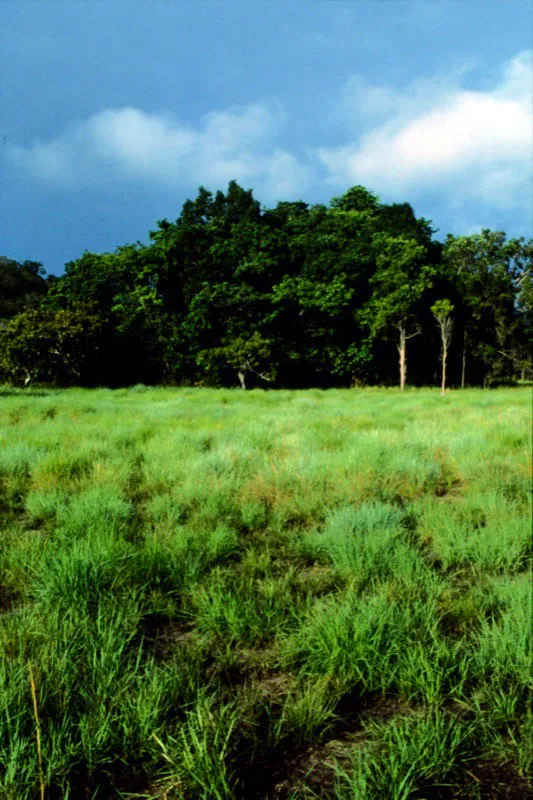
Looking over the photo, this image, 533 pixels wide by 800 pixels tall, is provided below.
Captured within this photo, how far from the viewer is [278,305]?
3384cm

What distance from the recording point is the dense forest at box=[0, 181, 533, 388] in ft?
107

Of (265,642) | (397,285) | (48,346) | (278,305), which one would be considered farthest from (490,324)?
(265,642)

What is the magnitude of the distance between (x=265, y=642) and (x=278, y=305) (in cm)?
3260

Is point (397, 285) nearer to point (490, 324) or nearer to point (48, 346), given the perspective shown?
point (490, 324)

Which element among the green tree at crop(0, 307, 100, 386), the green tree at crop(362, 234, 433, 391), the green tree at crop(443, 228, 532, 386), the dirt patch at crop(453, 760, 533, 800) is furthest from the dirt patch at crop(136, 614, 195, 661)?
the green tree at crop(443, 228, 532, 386)

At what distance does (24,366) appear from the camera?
2753 cm

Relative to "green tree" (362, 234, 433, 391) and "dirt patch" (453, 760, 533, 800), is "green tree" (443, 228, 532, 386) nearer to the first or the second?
"green tree" (362, 234, 433, 391)

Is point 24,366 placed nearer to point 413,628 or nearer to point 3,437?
point 3,437

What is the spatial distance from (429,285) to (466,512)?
3069 cm

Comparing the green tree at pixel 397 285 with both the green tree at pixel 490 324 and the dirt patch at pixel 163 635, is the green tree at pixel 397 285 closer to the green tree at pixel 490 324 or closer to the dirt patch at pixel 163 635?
the green tree at pixel 490 324

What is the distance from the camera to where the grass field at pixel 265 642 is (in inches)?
60.2

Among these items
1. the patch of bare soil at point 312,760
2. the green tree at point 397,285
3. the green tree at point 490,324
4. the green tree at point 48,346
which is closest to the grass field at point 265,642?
the patch of bare soil at point 312,760

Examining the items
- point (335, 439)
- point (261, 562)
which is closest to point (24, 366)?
point (335, 439)

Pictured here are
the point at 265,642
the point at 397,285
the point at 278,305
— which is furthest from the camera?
the point at 278,305
